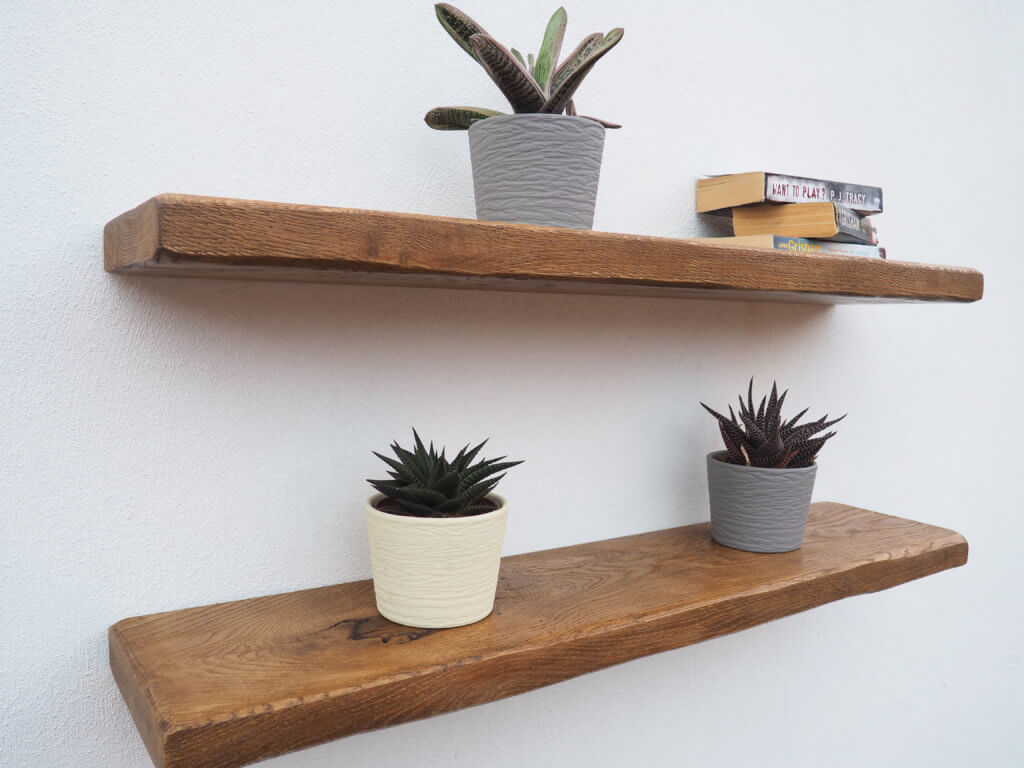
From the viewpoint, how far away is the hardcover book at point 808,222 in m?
0.70

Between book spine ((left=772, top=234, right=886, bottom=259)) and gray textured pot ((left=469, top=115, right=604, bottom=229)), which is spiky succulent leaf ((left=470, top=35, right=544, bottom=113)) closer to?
gray textured pot ((left=469, top=115, right=604, bottom=229))

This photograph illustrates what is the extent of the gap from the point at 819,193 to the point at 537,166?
0.35 m

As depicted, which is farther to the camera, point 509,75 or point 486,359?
point 486,359

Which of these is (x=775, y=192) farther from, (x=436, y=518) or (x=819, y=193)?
Answer: (x=436, y=518)

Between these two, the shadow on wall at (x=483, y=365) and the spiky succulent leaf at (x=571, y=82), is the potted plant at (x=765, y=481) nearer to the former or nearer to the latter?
the shadow on wall at (x=483, y=365)

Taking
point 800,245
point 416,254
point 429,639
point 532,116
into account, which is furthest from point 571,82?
point 429,639

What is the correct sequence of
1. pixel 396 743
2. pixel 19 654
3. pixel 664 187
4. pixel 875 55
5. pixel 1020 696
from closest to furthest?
pixel 19 654 < pixel 396 743 < pixel 664 187 < pixel 875 55 < pixel 1020 696

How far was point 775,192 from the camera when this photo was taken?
709mm

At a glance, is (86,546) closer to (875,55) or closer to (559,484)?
(559,484)

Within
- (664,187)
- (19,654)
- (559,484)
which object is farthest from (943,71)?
(19,654)

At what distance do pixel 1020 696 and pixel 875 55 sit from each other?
106 centimetres

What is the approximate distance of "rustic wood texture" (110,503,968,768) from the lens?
42 centimetres

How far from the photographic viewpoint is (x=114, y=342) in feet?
1.71

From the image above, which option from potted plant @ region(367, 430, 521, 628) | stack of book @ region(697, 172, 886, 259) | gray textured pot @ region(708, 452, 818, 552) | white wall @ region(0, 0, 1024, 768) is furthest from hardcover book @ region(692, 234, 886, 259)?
potted plant @ region(367, 430, 521, 628)
